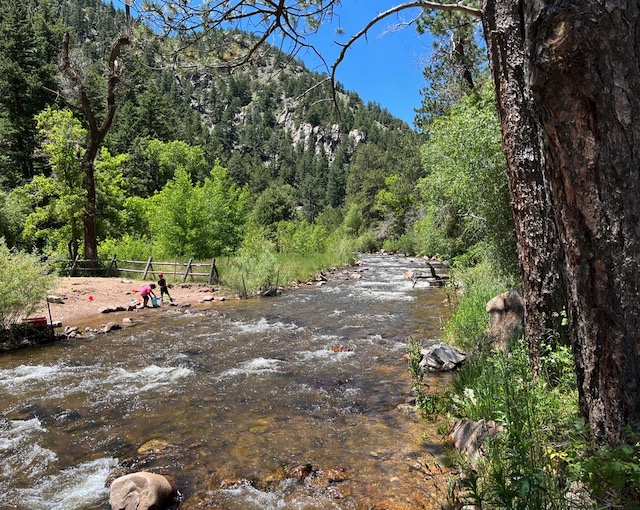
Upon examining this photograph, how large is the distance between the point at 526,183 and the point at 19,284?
1002cm

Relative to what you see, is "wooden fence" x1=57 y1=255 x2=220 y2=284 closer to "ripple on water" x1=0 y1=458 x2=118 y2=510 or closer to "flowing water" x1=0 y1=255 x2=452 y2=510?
"flowing water" x1=0 y1=255 x2=452 y2=510

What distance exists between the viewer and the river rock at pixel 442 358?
7.14m

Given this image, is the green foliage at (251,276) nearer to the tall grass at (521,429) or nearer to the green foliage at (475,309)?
the green foliage at (475,309)

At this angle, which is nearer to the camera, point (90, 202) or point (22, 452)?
point (22, 452)

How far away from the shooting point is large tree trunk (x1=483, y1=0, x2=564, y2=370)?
3643 mm

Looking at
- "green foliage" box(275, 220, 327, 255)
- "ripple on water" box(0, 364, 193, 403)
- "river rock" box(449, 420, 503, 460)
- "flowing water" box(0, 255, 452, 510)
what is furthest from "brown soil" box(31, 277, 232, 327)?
"green foliage" box(275, 220, 327, 255)

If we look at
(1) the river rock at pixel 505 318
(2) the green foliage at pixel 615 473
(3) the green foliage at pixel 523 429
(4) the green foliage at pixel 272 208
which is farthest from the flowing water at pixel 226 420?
(4) the green foliage at pixel 272 208

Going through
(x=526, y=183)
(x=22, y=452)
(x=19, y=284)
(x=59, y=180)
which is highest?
(x=59, y=180)

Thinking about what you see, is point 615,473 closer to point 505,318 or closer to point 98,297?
point 505,318

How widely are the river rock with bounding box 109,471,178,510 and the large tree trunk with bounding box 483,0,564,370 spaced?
3844 mm

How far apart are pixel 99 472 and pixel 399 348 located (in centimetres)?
607

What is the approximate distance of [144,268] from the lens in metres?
20.7

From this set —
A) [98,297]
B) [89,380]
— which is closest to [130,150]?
[98,297]

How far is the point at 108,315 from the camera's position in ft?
44.4
